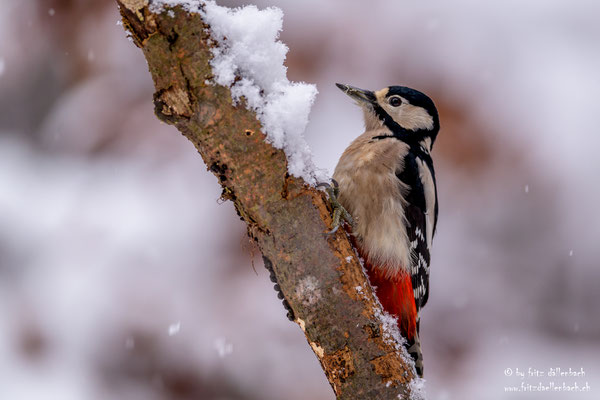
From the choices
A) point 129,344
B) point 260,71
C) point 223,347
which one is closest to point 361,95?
point 260,71

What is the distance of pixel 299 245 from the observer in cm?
156

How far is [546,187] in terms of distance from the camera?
3084mm

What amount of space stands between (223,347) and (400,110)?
155cm

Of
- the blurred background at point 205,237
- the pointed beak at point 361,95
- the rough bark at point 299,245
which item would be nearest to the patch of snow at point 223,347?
the blurred background at point 205,237

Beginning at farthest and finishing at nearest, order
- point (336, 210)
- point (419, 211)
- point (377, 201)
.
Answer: point (419, 211) < point (377, 201) < point (336, 210)

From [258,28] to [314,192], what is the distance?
0.49 m

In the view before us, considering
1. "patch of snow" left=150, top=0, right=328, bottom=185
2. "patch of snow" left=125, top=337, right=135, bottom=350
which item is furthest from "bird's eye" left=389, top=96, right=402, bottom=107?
"patch of snow" left=125, top=337, right=135, bottom=350

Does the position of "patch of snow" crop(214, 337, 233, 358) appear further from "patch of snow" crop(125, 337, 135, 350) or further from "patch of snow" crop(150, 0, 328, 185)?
"patch of snow" crop(150, 0, 328, 185)

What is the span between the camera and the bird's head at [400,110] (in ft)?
9.09

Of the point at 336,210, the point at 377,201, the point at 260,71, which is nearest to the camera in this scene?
the point at 260,71

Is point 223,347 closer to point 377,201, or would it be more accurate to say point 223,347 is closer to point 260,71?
point 377,201

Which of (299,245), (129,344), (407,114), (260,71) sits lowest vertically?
(299,245)

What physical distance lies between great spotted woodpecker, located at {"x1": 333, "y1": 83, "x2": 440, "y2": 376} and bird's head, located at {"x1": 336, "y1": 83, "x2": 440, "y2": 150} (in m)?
0.10

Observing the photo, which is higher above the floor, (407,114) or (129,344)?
(407,114)
